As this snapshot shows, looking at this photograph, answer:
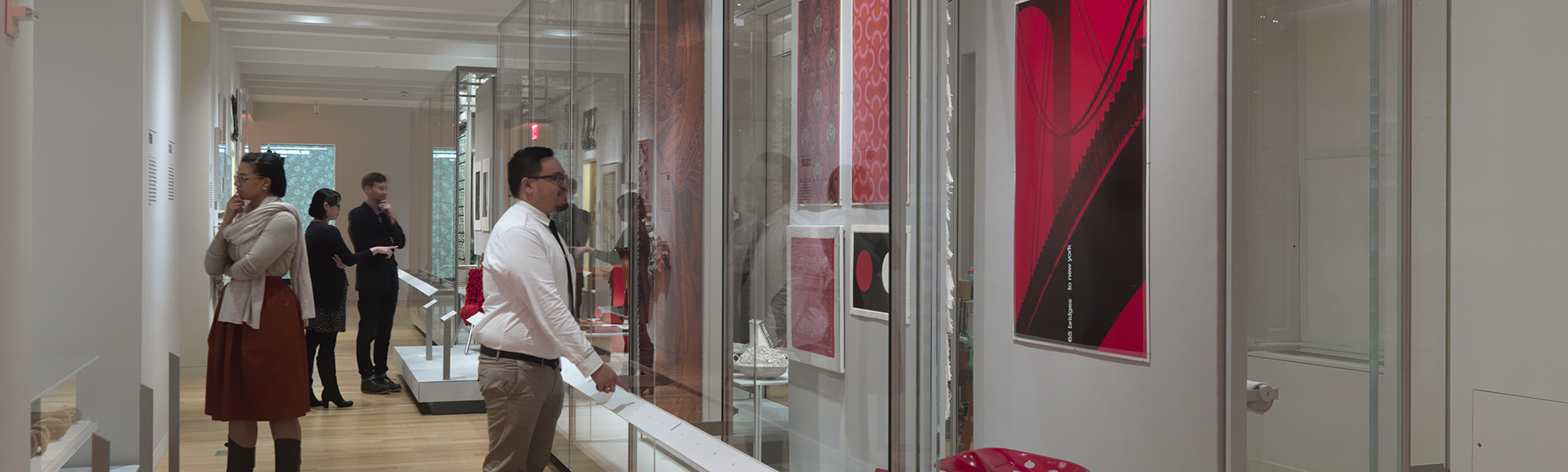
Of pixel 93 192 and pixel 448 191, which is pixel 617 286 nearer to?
pixel 93 192

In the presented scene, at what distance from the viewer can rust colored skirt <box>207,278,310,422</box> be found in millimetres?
3449

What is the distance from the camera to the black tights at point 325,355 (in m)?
5.62

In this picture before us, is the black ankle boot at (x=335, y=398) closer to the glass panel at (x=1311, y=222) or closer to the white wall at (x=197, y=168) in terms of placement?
the white wall at (x=197, y=168)

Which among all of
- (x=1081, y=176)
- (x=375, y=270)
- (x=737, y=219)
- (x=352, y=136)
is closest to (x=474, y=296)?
(x=737, y=219)

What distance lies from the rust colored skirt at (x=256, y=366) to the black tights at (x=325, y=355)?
2.02 m

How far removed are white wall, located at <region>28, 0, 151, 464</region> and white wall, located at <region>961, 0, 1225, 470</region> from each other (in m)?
3.73

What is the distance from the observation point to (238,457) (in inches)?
141

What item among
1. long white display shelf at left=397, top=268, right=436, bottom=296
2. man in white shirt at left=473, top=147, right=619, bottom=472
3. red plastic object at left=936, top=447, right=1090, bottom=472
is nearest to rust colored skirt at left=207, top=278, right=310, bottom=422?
man in white shirt at left=473, top=147, right=619, bottom=472

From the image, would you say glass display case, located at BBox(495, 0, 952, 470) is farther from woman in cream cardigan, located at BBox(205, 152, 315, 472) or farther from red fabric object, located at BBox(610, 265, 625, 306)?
woman in cream cardigan, located at BBox(205, 152, 315, 472)

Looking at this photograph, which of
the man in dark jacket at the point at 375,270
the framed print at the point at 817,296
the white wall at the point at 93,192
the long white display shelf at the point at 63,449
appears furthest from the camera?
the man in dark jacket at the point at 375,270

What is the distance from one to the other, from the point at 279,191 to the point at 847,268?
2988mm

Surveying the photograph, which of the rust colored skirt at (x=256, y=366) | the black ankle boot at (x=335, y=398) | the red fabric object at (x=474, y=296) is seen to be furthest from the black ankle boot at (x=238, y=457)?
the black ankle boot at (x=335, y=398)

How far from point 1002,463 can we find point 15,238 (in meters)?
2.15

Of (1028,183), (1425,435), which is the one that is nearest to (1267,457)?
(1425,435)
